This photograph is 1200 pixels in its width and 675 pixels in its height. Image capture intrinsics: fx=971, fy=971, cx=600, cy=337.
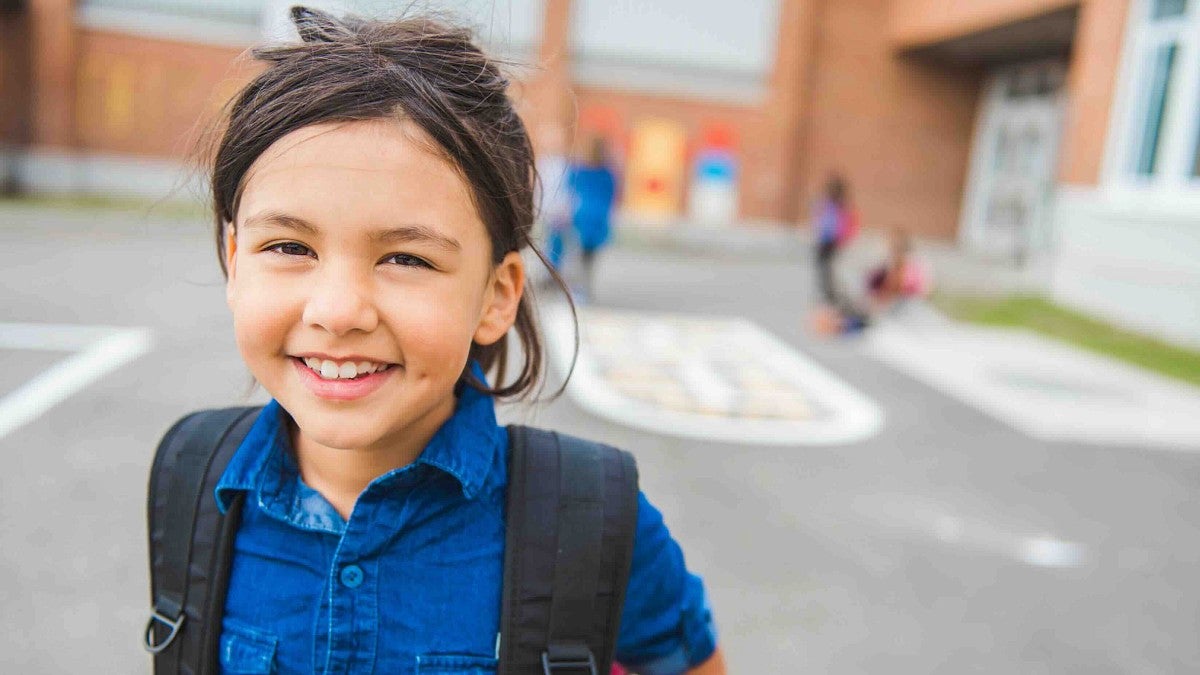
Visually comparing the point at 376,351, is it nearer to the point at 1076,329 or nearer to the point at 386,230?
the point at 386,230

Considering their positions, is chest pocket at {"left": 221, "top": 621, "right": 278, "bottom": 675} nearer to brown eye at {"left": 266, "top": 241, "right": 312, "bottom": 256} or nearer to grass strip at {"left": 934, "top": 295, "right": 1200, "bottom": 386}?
brown eye at {"left": 266, "top": 241, "right": 312, "bottom": 256}

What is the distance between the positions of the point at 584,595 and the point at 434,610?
20cm

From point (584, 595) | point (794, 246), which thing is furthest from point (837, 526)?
point (794, 246)

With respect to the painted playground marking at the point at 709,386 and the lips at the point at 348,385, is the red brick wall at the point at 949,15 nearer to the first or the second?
the painted playground marking at the point at 709,386

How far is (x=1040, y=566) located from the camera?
3.96 metres

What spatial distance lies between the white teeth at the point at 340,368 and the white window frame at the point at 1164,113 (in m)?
11.2

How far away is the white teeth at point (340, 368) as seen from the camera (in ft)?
3.94

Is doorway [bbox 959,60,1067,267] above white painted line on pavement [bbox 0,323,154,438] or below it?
above

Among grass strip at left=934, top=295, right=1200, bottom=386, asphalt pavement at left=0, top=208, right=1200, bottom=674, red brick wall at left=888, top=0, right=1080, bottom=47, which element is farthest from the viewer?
red brick wall at left=888, top=0, right=1080, bottom=47

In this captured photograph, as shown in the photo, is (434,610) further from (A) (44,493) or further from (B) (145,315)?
(B) (145,315)

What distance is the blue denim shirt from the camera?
126 cm

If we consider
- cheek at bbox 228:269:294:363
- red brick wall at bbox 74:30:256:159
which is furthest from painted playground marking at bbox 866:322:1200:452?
red brick wall at bbox 74:30:256:159

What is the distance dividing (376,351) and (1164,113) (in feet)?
39.5

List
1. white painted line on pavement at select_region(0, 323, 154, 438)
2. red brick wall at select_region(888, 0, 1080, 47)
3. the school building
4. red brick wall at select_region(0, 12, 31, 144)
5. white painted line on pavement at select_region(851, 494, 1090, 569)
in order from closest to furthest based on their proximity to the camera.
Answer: white painted line on pavement at select_region(851, 494, 1090, 569) < white painted line on pavement at select_region(0, 323, 154, 438) < red brick wall at select_region(888, 0, 1080, 47) < red brick wall at select_region(0, 12, 31, 144) < the school building
